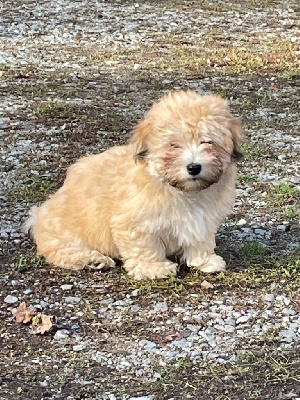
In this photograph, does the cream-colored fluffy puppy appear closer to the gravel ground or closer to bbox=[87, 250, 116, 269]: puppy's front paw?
bbox=[87, 250, 116, 269]: puppy's front paw

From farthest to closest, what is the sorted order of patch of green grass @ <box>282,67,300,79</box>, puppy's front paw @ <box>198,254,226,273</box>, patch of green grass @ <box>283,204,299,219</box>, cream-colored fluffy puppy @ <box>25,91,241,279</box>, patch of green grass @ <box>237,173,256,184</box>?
patch of green grass @ <box>282,67,300,79</box> < patch of green grass @ <box>237,173,256,184</box> < patch of green grass @ <box>283,204,299,219</box> < puppy's front paw @ <box>198,254,226,273</box> < cream-colored fluffy puppy @ <box>25,91,241,279</box>

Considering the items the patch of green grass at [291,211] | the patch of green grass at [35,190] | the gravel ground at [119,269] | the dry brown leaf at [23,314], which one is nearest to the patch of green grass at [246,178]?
the gravel ground at [119,269]

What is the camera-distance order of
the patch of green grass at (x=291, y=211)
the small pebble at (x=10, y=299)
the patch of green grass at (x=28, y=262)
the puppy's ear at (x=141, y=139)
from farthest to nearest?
1. the patch of green grass at (x=291, y=211)
2. the patch of green grass at (x=28, y=262)
3. the small pebble at (x=10, y=299)
4. the puppy's ear at (x=141, y=139)

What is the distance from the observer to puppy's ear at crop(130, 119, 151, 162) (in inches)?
168

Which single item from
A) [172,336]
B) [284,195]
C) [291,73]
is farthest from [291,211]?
[291,73]

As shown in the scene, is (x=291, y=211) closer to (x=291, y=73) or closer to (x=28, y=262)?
(x=28, y=262)

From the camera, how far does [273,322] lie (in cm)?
421

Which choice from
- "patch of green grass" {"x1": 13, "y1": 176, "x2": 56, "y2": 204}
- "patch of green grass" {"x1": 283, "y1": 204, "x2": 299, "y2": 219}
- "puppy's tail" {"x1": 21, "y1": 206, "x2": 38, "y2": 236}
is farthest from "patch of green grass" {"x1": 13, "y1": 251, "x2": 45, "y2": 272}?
"patch of green grass" {"x1": 283, "y1": 204, "x2": 299, "y2": 219}

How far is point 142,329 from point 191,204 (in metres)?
0.81

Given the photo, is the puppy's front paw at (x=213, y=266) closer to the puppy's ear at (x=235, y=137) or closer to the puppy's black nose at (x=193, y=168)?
the puppy's ear at (x=235, y=137)

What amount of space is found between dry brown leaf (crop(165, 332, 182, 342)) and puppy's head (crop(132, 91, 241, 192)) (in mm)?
799

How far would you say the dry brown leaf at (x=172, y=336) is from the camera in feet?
13.3

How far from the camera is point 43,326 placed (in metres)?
4.14

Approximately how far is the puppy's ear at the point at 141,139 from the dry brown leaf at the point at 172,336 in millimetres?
1004
